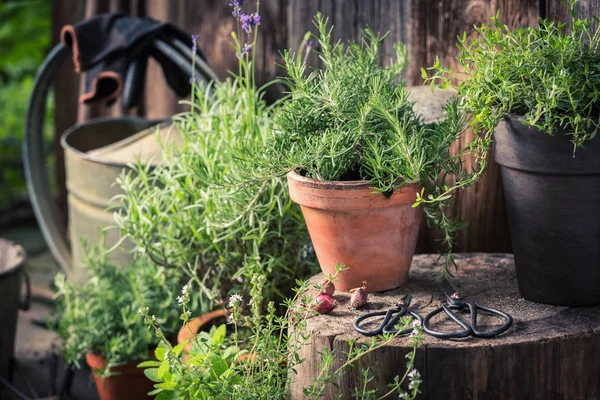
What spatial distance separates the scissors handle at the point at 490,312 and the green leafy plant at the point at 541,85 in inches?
14.9

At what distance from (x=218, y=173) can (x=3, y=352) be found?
4.38ft

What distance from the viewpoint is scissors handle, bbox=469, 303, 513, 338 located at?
1.80 metres

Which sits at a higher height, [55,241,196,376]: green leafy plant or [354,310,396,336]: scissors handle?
[354,310,396,336]: scissors handle

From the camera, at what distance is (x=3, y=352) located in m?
3.03

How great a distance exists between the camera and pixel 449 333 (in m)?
1.81

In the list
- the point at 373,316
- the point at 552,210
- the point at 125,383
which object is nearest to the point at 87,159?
the point at 125,383

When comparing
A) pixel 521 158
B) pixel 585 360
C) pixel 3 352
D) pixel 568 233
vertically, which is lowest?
pixel 3 352

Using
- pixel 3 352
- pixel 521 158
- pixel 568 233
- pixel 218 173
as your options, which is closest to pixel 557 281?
pixel 568 233

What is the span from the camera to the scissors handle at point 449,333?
71.0 inches

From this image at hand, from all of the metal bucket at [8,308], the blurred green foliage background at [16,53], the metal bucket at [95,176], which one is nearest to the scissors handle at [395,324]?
the metal bucket at [95,176]

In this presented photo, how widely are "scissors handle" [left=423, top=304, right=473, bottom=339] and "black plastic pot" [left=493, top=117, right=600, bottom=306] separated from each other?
24 cm

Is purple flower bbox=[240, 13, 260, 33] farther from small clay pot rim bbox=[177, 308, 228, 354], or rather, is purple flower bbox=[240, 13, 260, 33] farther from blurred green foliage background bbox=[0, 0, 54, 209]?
blurred green foliage background bbox=[0, 0, 54, 209]

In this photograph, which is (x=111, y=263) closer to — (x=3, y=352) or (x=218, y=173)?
(x=3, y=352)

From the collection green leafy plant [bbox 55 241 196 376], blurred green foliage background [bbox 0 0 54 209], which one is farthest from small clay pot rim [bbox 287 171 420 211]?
blurred green foliage background [bbox 0 0 54 209]
